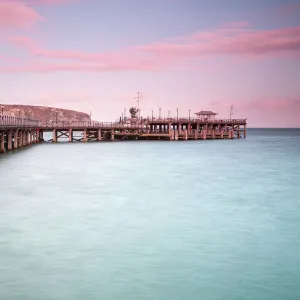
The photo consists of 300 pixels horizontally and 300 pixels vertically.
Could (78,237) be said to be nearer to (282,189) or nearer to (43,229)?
(43,229)

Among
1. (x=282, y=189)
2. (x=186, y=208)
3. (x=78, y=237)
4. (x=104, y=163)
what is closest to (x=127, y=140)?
(x=104, y=163)

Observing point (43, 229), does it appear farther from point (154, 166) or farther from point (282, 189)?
point (154, 166)

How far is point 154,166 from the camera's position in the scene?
Answer: 62906mm

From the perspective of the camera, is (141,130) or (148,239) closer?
(148,239)

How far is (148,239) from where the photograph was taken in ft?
76.3

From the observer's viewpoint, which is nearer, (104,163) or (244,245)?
(244,245)

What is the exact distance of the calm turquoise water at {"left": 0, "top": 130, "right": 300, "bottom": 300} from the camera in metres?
17.0

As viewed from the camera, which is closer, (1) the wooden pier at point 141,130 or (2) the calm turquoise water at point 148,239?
(2) the calm turquoise water at point 148,239

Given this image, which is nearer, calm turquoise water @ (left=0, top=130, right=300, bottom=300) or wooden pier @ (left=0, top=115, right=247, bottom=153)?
calm turquoise water @ (left=0, top=130, right=300, bottom=300)

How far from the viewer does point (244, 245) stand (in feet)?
73.4

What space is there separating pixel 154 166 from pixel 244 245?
134 feet

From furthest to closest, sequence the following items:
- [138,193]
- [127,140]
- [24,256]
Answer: [127,140] < [138,193] < [24,256]

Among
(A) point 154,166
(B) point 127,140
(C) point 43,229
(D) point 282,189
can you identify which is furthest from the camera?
(B) point 127,140

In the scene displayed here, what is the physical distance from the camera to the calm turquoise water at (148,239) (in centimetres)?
1703
